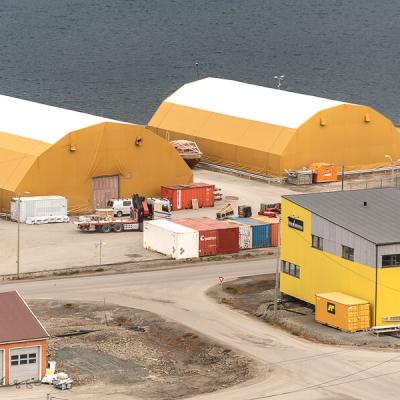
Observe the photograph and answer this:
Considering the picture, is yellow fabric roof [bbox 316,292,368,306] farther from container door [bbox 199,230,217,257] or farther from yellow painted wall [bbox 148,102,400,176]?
yellow painted wall [bbox 148,102,400,176]

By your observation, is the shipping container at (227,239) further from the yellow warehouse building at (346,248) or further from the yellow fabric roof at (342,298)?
the yellow fabric roof at (342,298)

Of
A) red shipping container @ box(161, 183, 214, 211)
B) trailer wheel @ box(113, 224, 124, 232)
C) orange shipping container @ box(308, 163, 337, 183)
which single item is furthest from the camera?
orange shipping container @ box(308, 163, 337, 183)

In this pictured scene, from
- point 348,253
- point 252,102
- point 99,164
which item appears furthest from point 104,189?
point 348,253

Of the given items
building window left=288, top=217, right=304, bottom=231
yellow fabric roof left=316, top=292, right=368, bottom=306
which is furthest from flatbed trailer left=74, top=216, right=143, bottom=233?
yellow fabric roof left=316, top=292, right=368, bottom=306

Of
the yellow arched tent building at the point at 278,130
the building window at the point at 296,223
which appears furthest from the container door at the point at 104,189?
the building window at the point at 296,223

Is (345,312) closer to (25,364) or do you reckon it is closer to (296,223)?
(296,223)

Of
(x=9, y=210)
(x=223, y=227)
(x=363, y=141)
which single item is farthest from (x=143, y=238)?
(x=363, y=141)
